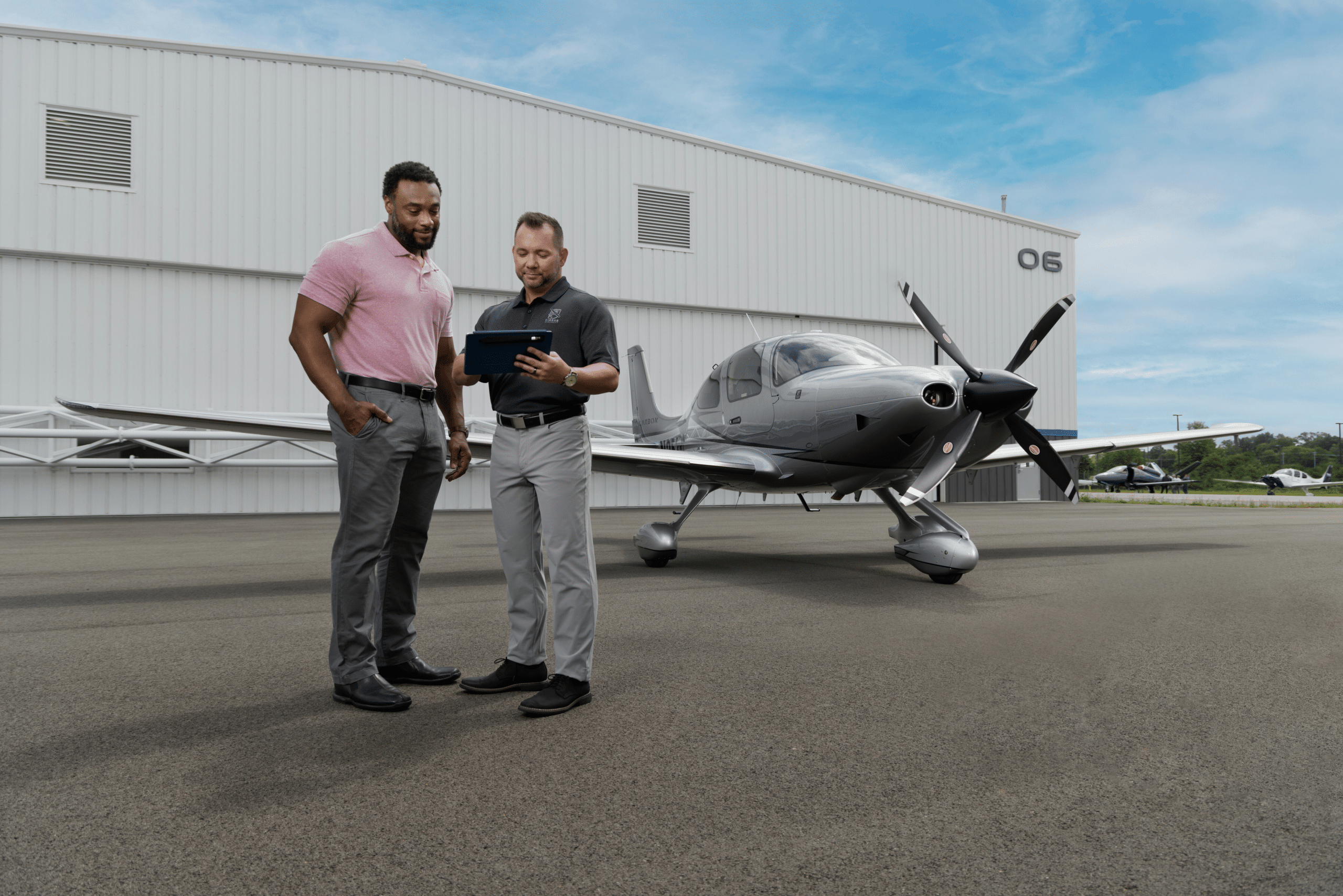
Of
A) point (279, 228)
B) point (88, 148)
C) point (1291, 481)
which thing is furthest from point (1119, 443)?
point (1291, 481)

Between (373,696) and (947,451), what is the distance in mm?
4502

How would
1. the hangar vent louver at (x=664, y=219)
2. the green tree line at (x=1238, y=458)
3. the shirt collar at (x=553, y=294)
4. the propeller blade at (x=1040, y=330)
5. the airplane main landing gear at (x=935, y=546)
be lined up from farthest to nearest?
the green tree line at (x=1238, y=458) < the hangar vent louver at (x=664, y=219) < the propeller blade at (x=1040, y=330) < the airplane main landing gear at (x=935, y=546) < the shirt collar at (x=553, y=294)

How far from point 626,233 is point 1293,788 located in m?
18.9

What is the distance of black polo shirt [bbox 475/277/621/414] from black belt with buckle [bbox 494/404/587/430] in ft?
0.05

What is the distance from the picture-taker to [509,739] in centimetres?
247

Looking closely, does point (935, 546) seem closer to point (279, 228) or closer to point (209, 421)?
point (209, 421)

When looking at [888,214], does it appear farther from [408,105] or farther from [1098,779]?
[1098,779]

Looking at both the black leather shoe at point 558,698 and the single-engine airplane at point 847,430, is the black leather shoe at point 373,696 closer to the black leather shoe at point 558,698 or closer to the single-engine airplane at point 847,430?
the black leather shoe at point 558,698

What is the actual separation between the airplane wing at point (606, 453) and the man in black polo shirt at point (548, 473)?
5.60 feet

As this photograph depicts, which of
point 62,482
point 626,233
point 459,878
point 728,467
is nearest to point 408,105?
point 626,233

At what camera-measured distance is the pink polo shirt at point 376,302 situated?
2.88 m

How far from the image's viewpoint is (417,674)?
3162 mm

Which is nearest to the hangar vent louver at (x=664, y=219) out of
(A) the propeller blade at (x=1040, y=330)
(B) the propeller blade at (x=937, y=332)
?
(B) the propeller blade at (x=937, y=332)

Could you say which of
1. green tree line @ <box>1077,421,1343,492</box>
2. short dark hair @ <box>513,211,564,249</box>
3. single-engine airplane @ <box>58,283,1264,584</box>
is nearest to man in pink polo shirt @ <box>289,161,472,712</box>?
short dark hair @ <box>513,211,564,249</box>
